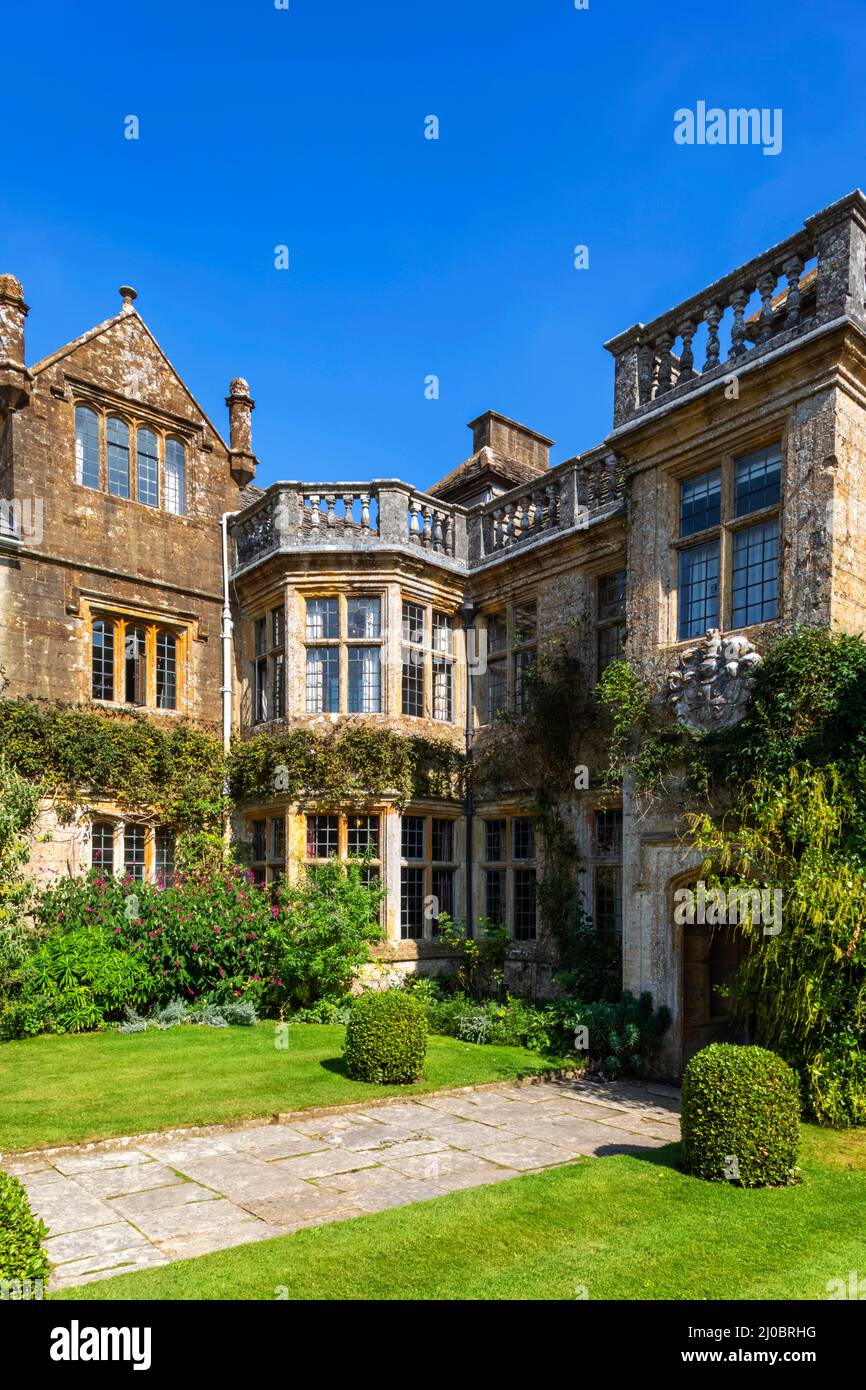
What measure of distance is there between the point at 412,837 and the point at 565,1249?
33.2 feet

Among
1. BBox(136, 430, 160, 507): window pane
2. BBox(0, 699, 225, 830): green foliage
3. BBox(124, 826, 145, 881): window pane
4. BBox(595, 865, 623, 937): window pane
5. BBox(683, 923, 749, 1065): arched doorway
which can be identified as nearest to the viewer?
BBox(683, 923, 749, 1065): arched doorway

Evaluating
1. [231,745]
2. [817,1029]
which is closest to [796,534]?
[817,1029]

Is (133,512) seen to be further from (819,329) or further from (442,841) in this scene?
(819,329)

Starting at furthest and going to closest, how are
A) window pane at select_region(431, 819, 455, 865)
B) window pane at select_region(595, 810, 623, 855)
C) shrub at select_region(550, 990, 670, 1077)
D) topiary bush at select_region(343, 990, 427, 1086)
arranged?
window pane at select_region(431, 819, 455, 865) → window pane at select_region(595, 810, 623, 855) → shrub at select_region(550, 990, 670, 1077) → topiary bush at select_region(343, 990, 427, 1086)

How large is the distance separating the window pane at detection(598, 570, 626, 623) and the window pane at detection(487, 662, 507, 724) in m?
2.55

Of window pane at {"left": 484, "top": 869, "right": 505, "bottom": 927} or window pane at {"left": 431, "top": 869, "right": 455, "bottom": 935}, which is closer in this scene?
window pane at {"left": 484, "top": 869, "right": 505, "bottom": 927}

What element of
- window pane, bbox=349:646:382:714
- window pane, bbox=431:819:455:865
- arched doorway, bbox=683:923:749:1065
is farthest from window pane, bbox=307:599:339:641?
arched doorway, bbox=683:923:749:1065

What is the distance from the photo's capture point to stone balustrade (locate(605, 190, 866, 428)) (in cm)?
975

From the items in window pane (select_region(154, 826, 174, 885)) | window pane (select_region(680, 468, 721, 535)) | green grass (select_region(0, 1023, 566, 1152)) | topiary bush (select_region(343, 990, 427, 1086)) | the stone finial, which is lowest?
green grass (select_region(0, 1023, 566, 1152))

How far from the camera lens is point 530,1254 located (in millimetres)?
5688

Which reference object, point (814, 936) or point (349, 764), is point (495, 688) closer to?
point (349, 764)

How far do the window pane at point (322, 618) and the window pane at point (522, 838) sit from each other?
14.7 feet

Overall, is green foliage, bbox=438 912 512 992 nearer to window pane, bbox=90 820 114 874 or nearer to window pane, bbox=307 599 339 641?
window pane, bbox=307 599 339 641

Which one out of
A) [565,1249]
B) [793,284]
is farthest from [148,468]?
[565,1249]
